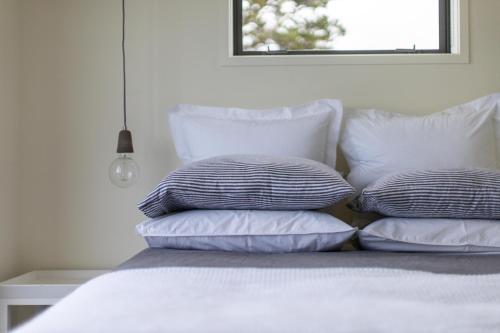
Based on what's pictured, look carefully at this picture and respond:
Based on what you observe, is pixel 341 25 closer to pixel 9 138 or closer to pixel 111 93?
pixel 111 93

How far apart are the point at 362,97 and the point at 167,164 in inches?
34.8

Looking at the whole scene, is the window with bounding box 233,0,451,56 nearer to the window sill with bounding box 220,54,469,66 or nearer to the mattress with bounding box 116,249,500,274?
the window sill with bounding box 220,54,469,66

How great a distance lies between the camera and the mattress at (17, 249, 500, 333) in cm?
79

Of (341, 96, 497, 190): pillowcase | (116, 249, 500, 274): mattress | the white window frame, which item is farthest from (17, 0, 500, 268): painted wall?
(116, 249, 500, 274): mattress

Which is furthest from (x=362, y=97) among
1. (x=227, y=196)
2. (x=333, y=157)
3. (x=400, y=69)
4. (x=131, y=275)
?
(x=131, y=275)

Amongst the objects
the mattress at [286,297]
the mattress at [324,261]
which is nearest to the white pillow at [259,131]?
the mattress at [324,261]

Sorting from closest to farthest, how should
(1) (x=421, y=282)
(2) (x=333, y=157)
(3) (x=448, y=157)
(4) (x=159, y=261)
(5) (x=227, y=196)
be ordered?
(1) (x=421, y=282) < (4) (x=159, y=261) < (5) (x=227, y=196) < (3) (x=448, y=157) < (2) (x=333, y=157)

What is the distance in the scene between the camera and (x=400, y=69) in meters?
2.37

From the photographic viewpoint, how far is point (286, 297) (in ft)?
3.16

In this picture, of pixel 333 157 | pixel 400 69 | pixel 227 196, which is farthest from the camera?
pixel 400 69

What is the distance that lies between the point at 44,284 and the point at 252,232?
953 millimetres

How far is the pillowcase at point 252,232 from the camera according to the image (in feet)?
5.15

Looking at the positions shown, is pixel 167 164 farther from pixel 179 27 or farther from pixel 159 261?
pixel 159 261

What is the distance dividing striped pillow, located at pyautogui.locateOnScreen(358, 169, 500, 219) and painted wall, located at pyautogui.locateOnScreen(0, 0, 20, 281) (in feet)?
4.92
